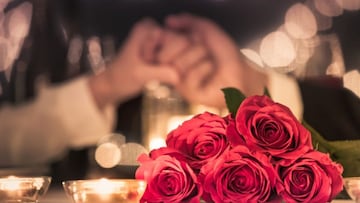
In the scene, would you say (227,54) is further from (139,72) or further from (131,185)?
(131,185)

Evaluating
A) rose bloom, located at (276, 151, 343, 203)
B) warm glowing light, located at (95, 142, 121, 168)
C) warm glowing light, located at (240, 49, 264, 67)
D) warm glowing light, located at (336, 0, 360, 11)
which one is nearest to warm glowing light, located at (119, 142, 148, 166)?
warm glowing light, located at (95, 142, 121, 168)

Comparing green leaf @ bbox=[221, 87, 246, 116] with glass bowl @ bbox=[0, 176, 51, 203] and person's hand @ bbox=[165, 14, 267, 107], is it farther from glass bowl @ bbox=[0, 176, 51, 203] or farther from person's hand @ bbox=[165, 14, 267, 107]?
person's hand @ bbox=[165, 14, 267, 107]

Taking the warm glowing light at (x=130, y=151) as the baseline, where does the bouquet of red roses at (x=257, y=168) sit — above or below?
below

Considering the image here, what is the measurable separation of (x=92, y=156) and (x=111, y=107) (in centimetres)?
12

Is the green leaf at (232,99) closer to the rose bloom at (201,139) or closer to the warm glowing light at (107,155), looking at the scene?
the rose bloom at (201,139)

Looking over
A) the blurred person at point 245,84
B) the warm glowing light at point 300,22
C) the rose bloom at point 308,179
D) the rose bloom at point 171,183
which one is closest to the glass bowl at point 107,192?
the rose bloom at point 171,183

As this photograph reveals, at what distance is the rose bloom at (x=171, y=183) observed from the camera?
1.93ft

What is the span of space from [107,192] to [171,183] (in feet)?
0.18

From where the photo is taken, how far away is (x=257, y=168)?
0.57m

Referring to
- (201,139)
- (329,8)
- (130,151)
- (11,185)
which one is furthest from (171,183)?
(329,8)

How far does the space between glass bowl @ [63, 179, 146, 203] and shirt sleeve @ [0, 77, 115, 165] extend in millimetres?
1072

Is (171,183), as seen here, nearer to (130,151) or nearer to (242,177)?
(242,177)

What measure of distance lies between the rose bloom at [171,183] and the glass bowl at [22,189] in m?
0.10

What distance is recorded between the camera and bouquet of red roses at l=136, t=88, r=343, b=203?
1.89 feet
